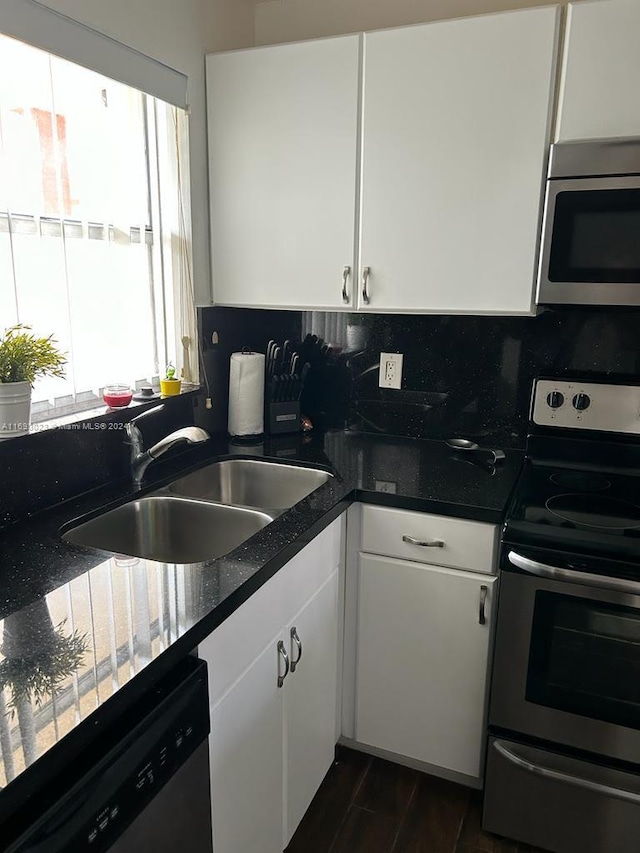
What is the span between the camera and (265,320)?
247 centimetres

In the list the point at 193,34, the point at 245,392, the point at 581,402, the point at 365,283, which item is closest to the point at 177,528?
the point at 245,392

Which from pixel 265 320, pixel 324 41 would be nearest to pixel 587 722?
pixel 265 320

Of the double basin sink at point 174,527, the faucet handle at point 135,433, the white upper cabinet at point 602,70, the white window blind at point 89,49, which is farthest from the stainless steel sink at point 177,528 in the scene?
the white upper cabinet at point 602,70

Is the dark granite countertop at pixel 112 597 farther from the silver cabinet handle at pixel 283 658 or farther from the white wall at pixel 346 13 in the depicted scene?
the white wall at pixel 346 13

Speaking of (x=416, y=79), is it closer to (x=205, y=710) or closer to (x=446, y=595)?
(x=446, y=595)

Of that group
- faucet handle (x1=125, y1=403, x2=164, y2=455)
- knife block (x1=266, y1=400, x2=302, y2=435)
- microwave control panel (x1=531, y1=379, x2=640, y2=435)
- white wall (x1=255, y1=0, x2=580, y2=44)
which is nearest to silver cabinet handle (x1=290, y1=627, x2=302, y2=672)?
faucet handle (x1=125, y1=403, x2=164, y2=455)

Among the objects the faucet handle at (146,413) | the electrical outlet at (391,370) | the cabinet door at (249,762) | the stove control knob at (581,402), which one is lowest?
the cabinet door at (249,762)

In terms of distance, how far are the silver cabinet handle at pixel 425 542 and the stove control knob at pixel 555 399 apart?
0.62 metres

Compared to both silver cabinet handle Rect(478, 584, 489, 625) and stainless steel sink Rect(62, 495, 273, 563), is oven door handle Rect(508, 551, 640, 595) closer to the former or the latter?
silver cabinet handle Rect(478, 584, 489, 625)

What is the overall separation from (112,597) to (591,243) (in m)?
1.47

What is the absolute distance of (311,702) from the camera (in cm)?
170

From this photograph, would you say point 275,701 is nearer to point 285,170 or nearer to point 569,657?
point 569,657

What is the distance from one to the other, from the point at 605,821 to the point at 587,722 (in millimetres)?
277

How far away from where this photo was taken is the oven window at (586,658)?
1544 mm
